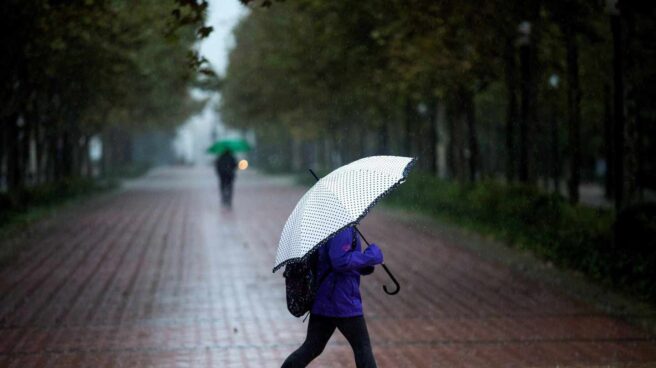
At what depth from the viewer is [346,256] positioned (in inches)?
242

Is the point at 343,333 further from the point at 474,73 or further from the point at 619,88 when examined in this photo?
the point at 474,73

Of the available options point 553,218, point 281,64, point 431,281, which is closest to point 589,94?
point 281,64

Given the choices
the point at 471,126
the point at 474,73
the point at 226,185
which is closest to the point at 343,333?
the point at 474,73

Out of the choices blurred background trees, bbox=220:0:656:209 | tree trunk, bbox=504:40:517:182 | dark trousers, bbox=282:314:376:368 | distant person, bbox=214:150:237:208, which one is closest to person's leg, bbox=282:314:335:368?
dark trousers, bbox=282:314:376:368

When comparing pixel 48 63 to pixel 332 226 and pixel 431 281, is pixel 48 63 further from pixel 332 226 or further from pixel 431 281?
pixel 332 226

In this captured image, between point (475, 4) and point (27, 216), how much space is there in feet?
45.6

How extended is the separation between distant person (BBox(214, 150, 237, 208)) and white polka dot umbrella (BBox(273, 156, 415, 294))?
24.1 meters

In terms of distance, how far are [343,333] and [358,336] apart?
0.32 ft

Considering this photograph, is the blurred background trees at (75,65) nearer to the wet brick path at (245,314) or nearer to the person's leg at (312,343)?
the wet brick path at (245,314)

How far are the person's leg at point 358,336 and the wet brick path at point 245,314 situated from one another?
7.71 ft

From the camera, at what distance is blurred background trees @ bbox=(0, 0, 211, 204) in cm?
1667

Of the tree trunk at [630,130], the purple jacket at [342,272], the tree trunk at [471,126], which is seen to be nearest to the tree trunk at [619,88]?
the tree trunk at [630,130]

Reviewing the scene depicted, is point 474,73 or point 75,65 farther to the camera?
point 75,65

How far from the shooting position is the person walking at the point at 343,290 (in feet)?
20.2
